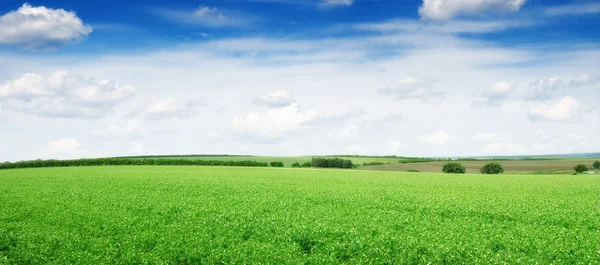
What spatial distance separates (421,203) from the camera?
972 inches

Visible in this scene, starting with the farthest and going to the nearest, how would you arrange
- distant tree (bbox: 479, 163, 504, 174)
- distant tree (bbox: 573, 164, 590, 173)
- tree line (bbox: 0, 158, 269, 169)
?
tree line (bbox: 0, 158, 269, 169)
distant tree (bbox: 573, 164, 590, 173)
distant tree (bbox: 479, 163, 504, 174)

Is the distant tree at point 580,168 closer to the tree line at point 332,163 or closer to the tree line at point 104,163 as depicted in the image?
the tree line at point 332,163

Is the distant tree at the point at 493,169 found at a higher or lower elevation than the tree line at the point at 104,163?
lower

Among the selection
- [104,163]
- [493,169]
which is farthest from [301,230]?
[104,163]

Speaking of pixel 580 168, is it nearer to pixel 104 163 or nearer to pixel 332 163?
pixel 332 163

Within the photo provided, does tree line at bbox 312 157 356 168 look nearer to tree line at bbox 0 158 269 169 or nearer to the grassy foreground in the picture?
tree line at bbox 0 158 269 169

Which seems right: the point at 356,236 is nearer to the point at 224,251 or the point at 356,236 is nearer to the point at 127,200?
the point at 224,251

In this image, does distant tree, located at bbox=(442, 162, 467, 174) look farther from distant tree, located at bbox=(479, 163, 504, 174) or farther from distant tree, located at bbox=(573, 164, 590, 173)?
distant tree, located at bbox=(573, 164, 590, 173)

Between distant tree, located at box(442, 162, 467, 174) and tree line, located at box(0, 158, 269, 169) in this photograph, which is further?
tree line, located at box(0, 158, 269, 169)

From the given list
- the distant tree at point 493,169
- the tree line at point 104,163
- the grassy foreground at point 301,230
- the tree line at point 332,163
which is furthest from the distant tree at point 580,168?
the tree line at point 104,163

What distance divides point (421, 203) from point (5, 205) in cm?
2696

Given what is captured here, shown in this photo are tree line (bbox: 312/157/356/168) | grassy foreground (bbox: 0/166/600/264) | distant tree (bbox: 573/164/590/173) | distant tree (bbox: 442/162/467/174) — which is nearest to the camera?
grassy foreground (bbox: 0/166/600/264)

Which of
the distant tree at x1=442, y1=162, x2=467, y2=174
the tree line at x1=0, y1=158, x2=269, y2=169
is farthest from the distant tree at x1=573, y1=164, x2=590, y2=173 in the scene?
the tree line at x1=0, y1=158, x2=269, y2=169

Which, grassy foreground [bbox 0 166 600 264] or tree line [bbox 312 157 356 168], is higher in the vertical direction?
tree line [bbox 312 157 356 168]
